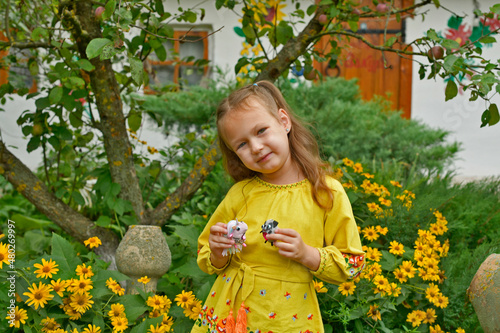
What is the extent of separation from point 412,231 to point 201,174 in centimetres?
102

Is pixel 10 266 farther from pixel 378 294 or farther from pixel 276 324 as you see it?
pixel 378 294

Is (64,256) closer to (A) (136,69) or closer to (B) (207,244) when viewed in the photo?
(B) (207,244)

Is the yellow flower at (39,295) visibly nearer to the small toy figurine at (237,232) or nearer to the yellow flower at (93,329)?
the yellow flower at (93,329)

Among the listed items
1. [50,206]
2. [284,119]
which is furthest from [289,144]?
[50,206]

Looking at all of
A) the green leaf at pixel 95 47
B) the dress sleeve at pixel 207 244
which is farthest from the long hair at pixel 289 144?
the green leaf at pixel 95 47

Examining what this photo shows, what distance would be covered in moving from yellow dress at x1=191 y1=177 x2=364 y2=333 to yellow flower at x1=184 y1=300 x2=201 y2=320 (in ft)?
0.49

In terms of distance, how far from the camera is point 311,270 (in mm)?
1265

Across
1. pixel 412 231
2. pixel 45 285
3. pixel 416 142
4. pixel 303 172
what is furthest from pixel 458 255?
pixel 416 142

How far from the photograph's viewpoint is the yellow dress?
126 cm

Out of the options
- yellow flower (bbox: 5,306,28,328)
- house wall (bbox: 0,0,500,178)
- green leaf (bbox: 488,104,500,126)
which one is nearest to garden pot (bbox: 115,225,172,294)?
yellow flower (bbox: 5,306,28,328)

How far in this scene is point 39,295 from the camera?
136 centimetres

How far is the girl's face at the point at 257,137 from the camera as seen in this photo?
50.5 inches

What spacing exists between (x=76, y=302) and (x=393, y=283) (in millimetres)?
1071

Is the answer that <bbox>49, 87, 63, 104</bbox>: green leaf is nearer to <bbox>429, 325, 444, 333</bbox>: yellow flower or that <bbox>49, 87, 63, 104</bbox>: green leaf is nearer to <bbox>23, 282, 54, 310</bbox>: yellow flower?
<bbox>23, 282, 54, 310</bbox>: yellow flower
